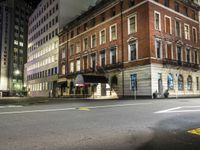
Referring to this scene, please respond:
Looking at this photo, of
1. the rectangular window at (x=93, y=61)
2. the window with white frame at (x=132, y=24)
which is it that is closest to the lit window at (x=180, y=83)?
the window with white frame at (x=132, y=24)

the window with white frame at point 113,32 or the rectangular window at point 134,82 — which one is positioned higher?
the window with white frame at point 113,32

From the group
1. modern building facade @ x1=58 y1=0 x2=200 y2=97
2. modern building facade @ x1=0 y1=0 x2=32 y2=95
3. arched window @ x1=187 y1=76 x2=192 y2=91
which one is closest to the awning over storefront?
modern building facade @ x1=58 y1=0 x2=200 y2=97

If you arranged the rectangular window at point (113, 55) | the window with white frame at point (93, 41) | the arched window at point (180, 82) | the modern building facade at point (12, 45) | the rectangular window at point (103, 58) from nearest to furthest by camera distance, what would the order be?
the arched window at point (180, 82) < the rectangular window at point (113, 55) < the rectangular window at point (103, 58) < the window with white frame at point (93, 41) < the modern building facade at point (12, 45)

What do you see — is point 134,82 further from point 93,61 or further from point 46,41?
point 46,41

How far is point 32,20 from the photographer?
73.2 meters

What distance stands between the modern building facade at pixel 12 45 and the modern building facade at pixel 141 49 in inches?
2632

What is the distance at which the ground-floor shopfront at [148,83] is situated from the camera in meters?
27.6

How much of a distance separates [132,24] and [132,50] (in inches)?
156

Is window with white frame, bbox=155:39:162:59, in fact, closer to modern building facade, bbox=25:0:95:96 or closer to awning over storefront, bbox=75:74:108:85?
awning over storefront, bbox=75:74:108:85

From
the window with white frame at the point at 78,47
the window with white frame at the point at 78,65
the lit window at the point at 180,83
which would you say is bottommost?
the lit window at the point at 180,83

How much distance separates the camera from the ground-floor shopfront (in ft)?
90.6

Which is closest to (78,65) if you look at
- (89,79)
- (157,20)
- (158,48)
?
(89,79)

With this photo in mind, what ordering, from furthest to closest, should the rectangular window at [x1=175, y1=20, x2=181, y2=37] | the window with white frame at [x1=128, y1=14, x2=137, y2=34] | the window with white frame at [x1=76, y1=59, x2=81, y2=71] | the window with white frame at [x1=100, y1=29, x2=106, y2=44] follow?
the window with white frame at [x1=76, y1=59, x2=81, y2=71]
the window with white frame at [x1=100, y1=29, x2=106, y2=44]
the rectangular window at [x1=175, y1=20, x2=181, y2=37]
the window with white frame at [x1=128, y1=14, x2=137, y2=34]

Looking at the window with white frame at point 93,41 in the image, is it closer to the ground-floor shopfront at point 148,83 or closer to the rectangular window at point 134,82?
the ground-floor shopfront at point 148,83
